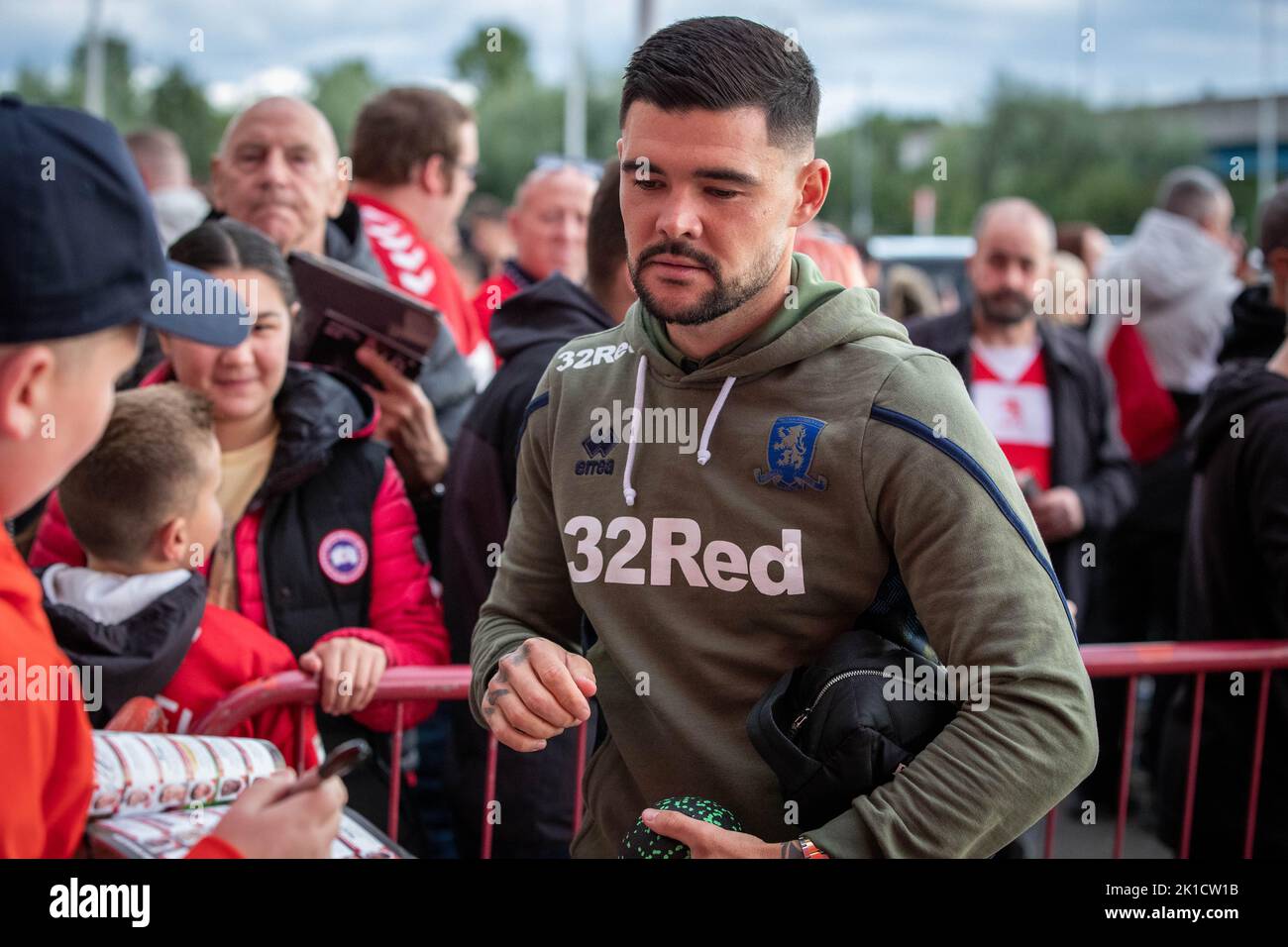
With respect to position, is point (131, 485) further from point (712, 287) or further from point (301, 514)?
point (712, 287)

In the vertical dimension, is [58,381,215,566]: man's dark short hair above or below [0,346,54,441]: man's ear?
below

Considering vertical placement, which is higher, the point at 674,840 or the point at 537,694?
the point at 537,694

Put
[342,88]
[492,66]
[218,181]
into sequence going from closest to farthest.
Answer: [218,181], [342,88], [492,66]

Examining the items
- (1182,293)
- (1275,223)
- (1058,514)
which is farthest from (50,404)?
(1182,293)

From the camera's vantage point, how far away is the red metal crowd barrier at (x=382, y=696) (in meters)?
2.71

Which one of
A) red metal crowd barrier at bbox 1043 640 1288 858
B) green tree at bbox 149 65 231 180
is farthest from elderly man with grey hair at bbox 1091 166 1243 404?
green tree at bbox 149 65 231 180

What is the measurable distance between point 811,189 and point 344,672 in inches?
56.4

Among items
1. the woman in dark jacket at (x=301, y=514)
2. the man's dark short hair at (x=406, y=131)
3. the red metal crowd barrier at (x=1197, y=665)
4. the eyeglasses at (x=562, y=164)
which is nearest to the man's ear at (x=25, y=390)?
the woman in dark jacket at (x=301, y=514)

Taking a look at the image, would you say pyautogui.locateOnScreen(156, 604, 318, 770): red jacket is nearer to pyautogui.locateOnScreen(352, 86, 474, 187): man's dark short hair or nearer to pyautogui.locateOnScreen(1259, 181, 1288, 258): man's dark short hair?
pyautogui.locateOnScreen(352, 86, 474, 187): man's dark short hair

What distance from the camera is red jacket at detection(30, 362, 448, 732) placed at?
9.71 ft

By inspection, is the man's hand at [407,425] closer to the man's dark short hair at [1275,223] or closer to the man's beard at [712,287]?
the man's beard at [712,287]

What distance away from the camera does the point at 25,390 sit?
1.36 meters

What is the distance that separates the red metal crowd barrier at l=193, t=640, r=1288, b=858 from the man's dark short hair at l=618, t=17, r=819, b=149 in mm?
1379
